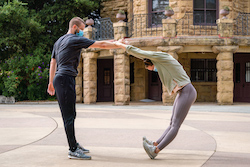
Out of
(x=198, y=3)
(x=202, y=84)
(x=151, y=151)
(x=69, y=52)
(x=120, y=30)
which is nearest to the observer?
(x=151, y=151)

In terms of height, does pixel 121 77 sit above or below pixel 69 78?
below

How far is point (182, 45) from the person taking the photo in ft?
52.6

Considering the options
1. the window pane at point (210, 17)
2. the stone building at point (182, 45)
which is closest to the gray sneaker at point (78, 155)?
the stone building at point (182, 45)

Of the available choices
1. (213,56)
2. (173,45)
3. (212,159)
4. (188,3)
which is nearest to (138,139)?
(212,159)

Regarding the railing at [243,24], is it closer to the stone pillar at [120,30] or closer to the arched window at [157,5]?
the arched window at [157,5]

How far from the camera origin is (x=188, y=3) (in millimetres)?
16938

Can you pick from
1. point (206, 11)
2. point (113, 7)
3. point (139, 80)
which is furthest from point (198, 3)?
→ point (113, 7)

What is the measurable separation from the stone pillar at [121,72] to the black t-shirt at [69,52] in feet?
36.8

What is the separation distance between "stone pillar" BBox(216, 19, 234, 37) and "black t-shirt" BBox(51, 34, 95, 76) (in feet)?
38.5

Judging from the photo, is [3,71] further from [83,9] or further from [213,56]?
[213,56]

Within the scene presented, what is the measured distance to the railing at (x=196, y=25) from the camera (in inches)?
667

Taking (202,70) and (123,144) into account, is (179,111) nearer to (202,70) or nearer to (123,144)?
(123,144)

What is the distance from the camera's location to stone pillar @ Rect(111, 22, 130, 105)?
54.6 ft

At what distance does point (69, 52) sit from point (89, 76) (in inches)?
509
